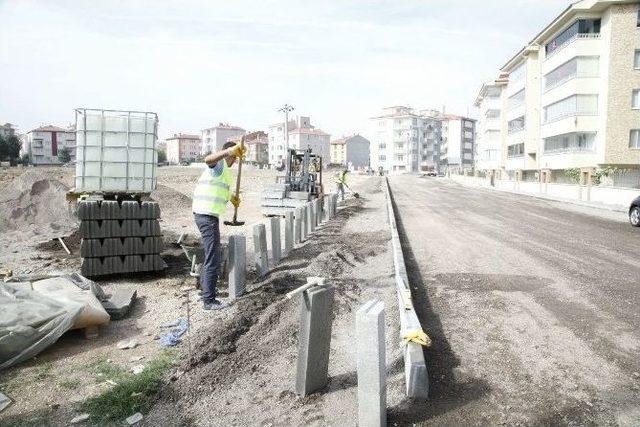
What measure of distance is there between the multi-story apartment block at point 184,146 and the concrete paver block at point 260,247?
496ft

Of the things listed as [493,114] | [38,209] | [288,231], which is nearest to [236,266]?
[288,231]

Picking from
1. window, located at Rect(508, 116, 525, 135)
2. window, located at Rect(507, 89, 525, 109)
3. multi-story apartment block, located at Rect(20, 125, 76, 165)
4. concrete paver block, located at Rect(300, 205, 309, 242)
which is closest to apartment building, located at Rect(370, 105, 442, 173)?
window, located at Rect(507, 89, 525, 109)

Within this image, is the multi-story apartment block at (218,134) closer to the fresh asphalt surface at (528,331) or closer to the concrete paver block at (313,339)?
the fresh asphalt surface at (528,331)

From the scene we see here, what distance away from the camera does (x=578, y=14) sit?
32.5m

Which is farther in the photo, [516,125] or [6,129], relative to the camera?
[6,129]

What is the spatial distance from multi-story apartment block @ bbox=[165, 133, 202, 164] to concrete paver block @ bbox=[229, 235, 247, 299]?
152 meters

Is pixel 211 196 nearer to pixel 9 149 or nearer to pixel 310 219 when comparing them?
pixel 310 219

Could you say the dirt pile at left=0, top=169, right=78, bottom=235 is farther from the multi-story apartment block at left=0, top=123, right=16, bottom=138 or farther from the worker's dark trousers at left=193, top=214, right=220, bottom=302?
the multi-story apartment block at left=0, top=123, right=16, bottom=138

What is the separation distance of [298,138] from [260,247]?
117414mm

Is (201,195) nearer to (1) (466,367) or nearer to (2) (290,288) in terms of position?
(2) (290,288)

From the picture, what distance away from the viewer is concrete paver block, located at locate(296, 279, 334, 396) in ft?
11.9

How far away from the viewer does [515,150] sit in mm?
49469

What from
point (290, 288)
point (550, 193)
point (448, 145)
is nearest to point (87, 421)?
point (290, 288)

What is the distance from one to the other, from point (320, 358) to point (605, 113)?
3419cm
